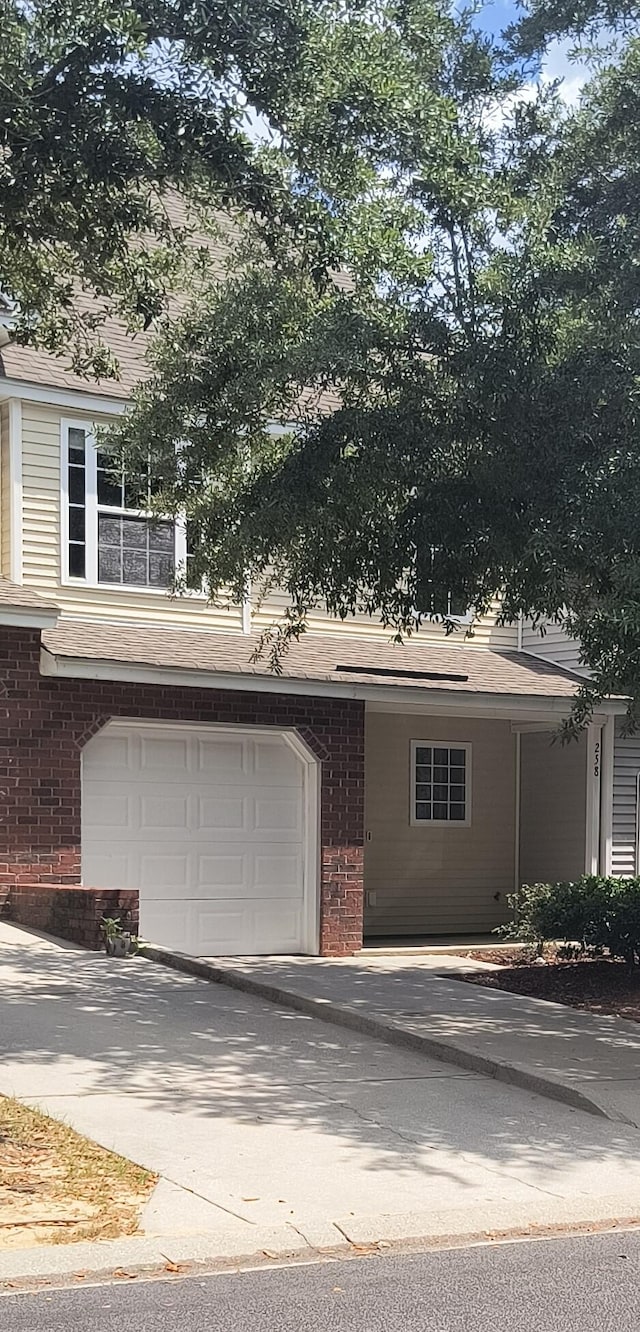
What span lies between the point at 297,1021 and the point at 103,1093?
10.0 ft

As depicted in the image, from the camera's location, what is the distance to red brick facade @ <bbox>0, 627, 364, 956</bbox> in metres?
14.3

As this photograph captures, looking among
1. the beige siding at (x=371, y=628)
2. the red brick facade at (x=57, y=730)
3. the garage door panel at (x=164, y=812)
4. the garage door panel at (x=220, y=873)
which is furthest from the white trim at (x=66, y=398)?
the garage door panel at (x=220, y=873)

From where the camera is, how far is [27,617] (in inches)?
550

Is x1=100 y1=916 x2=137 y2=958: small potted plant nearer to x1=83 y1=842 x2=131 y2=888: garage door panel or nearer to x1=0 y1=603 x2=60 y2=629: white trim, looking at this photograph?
x1=83 y1=842 x2=131 y2=888: garage door panel

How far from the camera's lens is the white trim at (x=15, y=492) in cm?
1566

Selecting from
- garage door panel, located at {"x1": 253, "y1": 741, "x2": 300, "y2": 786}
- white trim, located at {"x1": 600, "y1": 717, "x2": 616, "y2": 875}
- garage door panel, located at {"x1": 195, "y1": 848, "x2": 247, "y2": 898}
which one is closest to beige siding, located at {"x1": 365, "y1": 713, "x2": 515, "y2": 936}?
white trim, located at {"x1": 600, "y1": 717, "x2": 616, "y2": 875}

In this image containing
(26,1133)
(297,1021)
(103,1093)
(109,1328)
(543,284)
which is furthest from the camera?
(297,1021)

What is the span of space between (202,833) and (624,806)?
6.31 meters

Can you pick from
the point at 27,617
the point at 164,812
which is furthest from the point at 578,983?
the point at 27,617

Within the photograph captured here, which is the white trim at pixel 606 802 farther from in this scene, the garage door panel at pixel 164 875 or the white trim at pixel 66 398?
the white trim at pixel 66 398

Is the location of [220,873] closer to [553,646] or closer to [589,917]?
[589,917]

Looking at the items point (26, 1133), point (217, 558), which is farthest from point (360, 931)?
point (26, 1133)

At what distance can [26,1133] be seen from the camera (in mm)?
7496

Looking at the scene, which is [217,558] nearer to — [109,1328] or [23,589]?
[23,589]
